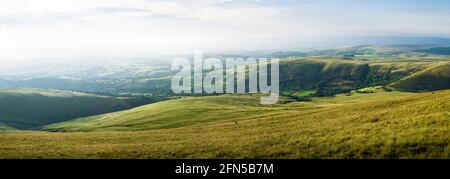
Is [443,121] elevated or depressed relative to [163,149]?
elevated

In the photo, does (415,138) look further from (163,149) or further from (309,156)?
(163,149)

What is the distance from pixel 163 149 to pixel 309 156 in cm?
1523

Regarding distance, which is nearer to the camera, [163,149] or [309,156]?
[309,156]

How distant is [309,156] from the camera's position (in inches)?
1266

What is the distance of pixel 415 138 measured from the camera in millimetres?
32594
